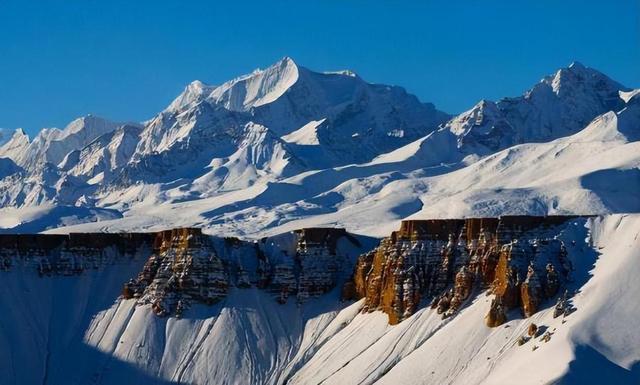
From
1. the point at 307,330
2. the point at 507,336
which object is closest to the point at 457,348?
the point at 507,336

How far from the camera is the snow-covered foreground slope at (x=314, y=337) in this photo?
107 metres

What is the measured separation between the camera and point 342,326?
5123 inches

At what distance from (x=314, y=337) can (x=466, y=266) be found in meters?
15.1

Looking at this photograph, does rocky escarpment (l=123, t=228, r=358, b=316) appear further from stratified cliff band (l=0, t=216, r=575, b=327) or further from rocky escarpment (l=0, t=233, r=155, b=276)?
rocky escarpment (l=0, t=233, r=155, b=276)

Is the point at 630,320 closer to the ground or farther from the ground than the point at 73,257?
closer to the ground

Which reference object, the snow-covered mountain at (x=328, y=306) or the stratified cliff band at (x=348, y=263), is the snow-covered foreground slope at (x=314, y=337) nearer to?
the snow-covered mountain at (x=328, y=306)

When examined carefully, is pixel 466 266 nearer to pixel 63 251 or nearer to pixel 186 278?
pixel 186 278

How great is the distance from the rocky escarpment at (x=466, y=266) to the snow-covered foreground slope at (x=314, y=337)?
49.9 inches

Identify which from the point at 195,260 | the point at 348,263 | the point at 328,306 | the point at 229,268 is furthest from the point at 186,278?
the point at 348,263

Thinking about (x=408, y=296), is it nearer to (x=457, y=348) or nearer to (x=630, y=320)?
(x=457, y=348)

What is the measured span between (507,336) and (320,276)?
26993 millimetres

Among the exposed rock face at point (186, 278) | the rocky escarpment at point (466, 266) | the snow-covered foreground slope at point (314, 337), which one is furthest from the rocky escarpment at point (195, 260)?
the rocky escarpment at point (466, 266)

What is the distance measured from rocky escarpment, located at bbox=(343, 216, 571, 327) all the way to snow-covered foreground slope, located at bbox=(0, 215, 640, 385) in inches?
49.9

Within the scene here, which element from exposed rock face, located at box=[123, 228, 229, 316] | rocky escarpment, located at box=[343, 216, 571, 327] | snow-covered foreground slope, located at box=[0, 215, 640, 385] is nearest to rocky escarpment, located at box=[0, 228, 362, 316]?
exposed rock face, located at box=[123, 228, 229, 316]
